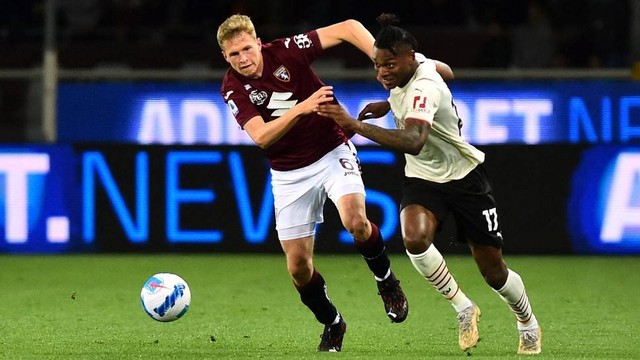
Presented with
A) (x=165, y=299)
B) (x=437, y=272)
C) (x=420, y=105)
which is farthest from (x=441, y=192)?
(x=165, y=299)

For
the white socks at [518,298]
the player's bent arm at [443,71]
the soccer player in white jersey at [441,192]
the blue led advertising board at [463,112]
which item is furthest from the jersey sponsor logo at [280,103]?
the blue led advertising board at [463,112]

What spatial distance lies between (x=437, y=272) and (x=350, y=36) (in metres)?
1.41

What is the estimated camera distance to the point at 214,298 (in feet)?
32.5

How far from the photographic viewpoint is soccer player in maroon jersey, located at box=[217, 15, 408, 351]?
23.9 feet

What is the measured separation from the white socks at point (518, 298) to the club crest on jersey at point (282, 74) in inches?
64.2

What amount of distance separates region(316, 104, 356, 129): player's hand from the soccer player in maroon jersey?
68 cm

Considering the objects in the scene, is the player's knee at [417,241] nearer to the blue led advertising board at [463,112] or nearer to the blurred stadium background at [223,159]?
the blurred stadium background at [223,159]

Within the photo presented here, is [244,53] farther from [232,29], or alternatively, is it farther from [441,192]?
[441,192]

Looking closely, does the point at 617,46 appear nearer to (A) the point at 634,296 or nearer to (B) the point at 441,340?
(A) the point at 634,296

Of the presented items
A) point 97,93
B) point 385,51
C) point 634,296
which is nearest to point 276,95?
point 385,51

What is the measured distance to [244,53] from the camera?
23.6ft

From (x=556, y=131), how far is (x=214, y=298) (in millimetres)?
4553

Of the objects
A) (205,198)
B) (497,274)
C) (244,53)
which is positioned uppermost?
(244,53)

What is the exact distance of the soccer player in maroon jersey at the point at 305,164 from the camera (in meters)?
7.29
